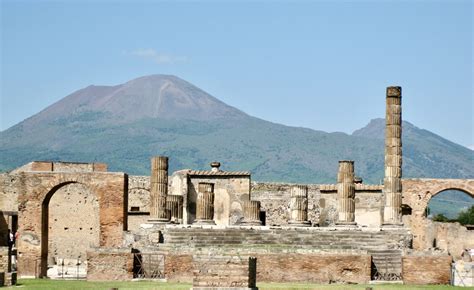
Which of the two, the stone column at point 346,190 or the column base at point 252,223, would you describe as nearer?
the column base at point 252,223

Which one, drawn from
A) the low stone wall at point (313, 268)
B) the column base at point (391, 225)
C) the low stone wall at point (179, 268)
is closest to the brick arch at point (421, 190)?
the column base at point (391, 225)

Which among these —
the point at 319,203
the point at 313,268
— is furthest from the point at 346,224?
the point at 319,203

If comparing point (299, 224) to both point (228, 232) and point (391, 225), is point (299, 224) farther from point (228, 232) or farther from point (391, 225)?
point (228, 232)

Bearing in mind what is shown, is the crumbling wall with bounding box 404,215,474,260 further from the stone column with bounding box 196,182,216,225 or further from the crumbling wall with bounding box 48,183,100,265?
the stone column with bounding box 196,182,216,225

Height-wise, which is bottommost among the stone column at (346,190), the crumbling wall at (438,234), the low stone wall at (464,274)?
the low stone wall at (464,274)

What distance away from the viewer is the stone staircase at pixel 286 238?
146ft

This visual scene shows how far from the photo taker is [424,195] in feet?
201

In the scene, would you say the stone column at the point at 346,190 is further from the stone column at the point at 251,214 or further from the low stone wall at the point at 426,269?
the low stone wall at the point at 426,269

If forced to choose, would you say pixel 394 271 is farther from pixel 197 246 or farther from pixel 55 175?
pixel 55 175

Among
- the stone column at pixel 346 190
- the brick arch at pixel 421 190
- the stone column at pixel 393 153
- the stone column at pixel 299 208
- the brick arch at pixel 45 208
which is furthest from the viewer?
the brick arch at pixel 421 190

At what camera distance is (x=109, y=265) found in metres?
41.0

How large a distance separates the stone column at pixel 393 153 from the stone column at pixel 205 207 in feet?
21.3

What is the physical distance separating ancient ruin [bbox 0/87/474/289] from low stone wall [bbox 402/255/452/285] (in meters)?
0.03

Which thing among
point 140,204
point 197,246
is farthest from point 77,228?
point 197,246
